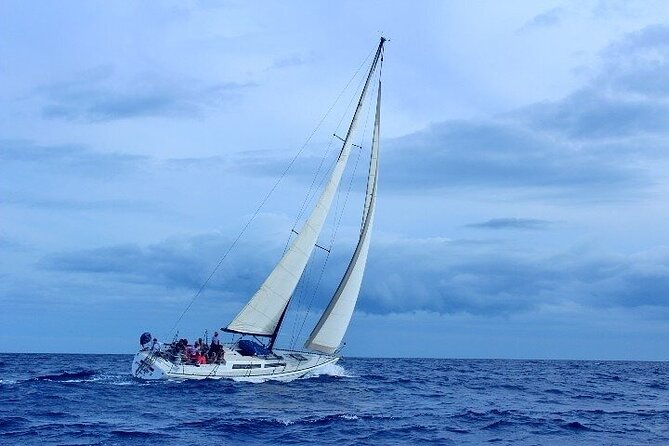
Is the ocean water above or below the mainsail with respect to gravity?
below

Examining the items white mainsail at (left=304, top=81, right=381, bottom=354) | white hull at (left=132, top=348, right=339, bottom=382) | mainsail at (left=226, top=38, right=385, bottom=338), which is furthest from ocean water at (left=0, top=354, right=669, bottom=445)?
mainsail at (left=226, top=38, right=385, bottom=338)

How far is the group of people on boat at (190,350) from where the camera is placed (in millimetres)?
46344

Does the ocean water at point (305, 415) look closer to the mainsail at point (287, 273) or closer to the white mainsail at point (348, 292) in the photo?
the white mainsail at point (348, 292)

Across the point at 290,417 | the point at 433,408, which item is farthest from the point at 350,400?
the point at 290,417

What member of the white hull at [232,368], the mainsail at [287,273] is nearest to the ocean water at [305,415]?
the white hull at [232,368]

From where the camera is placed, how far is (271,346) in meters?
51.9

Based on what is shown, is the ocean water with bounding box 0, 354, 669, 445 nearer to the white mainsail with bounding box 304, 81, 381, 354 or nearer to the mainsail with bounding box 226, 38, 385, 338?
the white mainsail with bounding box 304, 81, 381, 354

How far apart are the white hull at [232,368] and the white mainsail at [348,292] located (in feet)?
5.46

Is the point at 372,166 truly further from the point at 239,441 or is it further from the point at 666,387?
the point at 666,387

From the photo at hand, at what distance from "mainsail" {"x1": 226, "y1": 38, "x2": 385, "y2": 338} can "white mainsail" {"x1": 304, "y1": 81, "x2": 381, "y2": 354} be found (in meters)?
1.96

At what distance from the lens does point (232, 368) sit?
154ft

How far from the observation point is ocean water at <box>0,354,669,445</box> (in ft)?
97.3

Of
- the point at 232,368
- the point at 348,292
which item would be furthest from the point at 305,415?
the point at 348,292

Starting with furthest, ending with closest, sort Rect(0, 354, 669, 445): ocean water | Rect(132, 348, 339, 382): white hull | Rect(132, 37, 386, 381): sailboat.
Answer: Rect(132, 37, 386, 381): sailboat < Rect(132, 348, 339, 382): white hull < Rect(0, 354, 669, 445): ocean water
